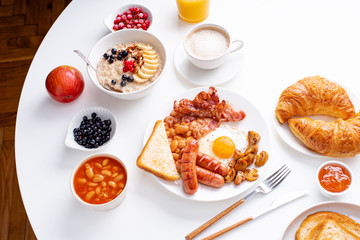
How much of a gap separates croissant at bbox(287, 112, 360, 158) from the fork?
213 mm

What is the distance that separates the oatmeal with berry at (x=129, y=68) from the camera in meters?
2.22

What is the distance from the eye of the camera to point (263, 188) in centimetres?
194

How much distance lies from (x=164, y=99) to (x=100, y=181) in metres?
0.70

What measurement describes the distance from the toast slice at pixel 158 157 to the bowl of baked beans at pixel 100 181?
5.5 inches

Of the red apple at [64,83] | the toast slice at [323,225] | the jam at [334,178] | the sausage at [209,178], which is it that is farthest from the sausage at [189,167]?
the red apple at [64,83]

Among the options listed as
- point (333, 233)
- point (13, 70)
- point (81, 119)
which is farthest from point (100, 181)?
point (13, 70)

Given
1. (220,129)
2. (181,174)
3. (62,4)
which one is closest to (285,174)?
(220,129)

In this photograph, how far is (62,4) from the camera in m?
3.98

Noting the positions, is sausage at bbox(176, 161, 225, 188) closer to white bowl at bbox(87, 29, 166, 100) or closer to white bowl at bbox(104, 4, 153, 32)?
white bowl at bbox(87, 29, 166, 100)

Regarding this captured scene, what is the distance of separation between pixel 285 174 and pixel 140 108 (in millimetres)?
980

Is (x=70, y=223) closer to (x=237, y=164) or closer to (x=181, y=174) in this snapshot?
(x=181, y=174)

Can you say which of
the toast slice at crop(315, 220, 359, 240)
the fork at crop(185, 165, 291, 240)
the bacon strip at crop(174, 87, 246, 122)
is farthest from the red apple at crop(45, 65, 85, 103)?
the toast slice at crop(315, 220, 359, 240)

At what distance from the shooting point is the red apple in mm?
2201

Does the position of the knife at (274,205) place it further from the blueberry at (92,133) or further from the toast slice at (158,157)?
the blueberry at (92,133)
